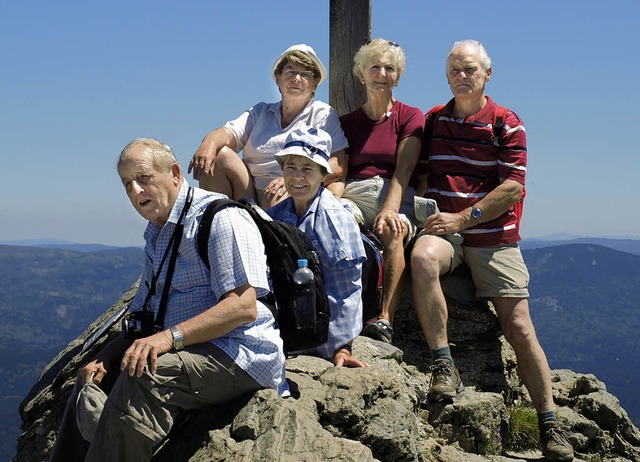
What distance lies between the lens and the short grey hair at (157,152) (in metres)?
5.05

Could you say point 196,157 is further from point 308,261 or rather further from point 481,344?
point 481,344

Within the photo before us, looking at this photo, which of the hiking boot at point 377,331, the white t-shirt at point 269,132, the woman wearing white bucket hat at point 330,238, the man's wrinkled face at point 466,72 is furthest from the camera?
the white t-shirt at point 269,132

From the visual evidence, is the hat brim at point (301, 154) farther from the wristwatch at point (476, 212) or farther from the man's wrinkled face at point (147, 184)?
the wristwatch at point (476, 212)

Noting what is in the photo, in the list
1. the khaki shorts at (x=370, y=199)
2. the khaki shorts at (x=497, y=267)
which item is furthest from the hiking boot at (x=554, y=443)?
the khaki shorts at (x=370, y=199)

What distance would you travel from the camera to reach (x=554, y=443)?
7.49 m

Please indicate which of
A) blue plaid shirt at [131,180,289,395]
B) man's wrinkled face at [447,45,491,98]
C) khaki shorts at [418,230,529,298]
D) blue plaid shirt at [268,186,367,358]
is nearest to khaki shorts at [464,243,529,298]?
khaki shorts at [418,230,529,298]

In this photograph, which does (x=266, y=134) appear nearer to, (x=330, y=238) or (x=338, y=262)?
(x=330, y=238)

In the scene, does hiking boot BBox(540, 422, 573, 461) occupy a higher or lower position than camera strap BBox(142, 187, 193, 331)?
lower

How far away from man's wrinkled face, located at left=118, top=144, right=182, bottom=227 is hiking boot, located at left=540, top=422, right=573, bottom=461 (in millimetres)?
4342

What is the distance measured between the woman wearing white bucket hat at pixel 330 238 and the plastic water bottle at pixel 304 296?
3.00 feet

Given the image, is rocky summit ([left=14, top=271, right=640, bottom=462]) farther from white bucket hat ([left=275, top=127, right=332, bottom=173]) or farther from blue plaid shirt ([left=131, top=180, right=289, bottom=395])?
white bucket hat ([left=275, top=127, right=332, bottom=173])

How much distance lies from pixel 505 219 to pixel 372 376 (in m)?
2.62

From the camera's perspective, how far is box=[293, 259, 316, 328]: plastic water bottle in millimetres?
5406

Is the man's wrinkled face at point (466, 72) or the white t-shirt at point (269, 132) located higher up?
the man's wrinkled face at point (466, 72)
